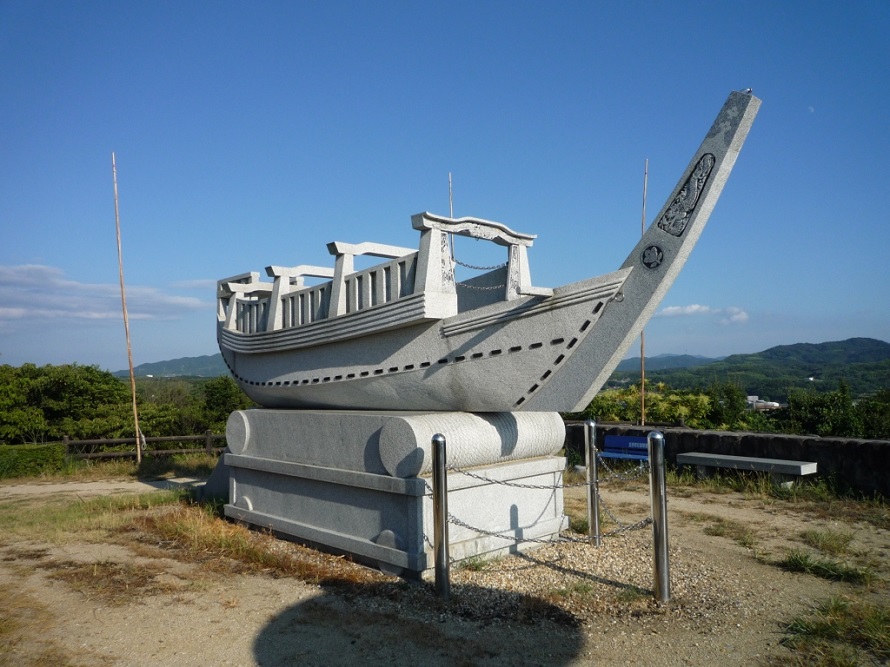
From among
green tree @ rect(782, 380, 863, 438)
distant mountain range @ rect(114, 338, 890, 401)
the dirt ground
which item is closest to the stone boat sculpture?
the dirt ground

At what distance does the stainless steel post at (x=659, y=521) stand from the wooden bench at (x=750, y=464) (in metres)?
5.45

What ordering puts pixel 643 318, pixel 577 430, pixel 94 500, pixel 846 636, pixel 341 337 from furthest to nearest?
pixel 577 430
pixel 94 500
pixel 341 337
pixel 643 318
pixel 846 636

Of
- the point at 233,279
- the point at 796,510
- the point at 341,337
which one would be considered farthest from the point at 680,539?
the point at 233,279

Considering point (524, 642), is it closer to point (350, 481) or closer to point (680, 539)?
point (350, 481)

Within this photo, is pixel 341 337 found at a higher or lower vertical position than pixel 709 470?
higher

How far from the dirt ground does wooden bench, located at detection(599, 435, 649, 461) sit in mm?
4860

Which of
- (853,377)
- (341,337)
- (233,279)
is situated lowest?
(853,377)

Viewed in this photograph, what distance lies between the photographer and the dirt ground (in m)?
4.65

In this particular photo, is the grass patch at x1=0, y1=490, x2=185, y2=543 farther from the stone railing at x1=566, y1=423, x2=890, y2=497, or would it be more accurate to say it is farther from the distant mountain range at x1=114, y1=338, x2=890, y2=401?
the distant mountain range at x1=114, y1=338, x2=890, y2=401

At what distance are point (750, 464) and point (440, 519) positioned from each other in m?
6.85

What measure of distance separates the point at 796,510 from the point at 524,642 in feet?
19.5

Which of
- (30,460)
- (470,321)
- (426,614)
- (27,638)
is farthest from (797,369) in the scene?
(27,638)

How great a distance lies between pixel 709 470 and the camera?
37.5 feet

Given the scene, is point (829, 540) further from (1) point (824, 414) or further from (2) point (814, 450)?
(1) point (824, 414)
